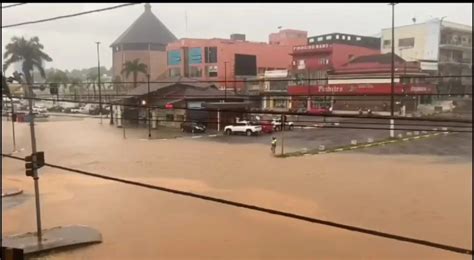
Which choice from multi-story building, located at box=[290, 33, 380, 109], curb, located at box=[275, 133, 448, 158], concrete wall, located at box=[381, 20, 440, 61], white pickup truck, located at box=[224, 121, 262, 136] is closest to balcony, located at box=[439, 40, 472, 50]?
concrete wall, located at box=[381, 20, 440, 61]

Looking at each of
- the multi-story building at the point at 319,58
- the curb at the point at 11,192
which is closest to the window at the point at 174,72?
the multi-story building at the point at 319,58

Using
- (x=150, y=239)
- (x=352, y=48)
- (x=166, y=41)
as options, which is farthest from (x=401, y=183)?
(x=166, y=41)

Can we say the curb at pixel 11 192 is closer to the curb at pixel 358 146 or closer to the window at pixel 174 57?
the curb at pixel 358 146

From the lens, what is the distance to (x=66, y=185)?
56.2 ft

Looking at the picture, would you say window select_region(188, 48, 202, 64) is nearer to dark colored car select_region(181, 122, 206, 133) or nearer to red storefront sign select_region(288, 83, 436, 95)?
red storefront sign select_region(288, 83, 436, 95)

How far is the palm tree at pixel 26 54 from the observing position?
5172 cm

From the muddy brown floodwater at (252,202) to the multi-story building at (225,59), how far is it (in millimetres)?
22136

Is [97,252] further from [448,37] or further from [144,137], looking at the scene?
[448,37]

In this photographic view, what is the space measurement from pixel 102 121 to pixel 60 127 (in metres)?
4.70

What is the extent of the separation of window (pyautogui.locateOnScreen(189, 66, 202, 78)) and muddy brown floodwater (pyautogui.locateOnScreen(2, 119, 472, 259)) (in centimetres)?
2338

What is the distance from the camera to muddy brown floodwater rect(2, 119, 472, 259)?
1048cm

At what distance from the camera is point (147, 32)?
7706cm

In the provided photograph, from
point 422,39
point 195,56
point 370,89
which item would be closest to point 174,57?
point 195,56

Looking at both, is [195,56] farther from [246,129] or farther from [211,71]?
[246,129]
